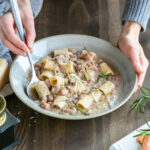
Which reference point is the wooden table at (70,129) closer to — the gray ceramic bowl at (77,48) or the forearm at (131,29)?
the gray ceramic bowl at (77,48)

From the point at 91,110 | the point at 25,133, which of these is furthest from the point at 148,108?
the point at 25,133

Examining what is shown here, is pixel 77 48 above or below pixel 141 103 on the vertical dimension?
above

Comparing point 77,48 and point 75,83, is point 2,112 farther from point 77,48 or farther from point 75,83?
point 77,48

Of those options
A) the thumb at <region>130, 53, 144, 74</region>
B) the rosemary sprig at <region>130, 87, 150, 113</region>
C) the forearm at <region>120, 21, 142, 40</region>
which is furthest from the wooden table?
the forearm at <region>120, 21, 142, 40</region>

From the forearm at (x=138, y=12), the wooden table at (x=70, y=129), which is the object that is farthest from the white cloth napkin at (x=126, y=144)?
the forearm at (x=138, y=12)

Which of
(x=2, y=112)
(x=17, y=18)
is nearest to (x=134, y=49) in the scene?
(x=17, y=18)
